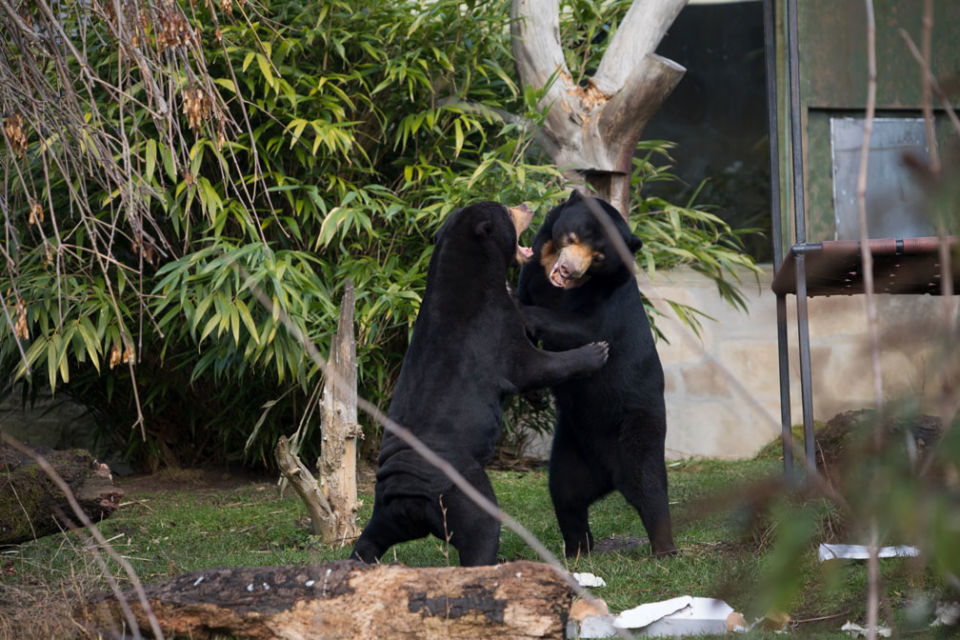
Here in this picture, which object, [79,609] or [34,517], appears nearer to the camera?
[79,609]

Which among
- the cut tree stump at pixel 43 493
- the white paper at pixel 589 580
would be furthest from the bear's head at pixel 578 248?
the cut tree stump at pixel 43 493

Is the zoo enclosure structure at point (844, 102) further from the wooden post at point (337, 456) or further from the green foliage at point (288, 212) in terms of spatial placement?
the wooden post at point (337, 456)

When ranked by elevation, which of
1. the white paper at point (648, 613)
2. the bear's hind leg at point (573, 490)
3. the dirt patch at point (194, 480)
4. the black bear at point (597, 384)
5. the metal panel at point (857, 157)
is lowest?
the dirt patch at point (194, 480)

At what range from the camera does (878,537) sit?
1.08 metres

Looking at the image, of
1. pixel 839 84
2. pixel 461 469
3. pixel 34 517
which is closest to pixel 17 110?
pixel 34 517

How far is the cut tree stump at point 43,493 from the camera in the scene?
134 inches

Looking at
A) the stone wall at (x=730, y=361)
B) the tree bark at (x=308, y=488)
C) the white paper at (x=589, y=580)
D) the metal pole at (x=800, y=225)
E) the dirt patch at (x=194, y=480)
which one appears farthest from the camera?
the stone wall at (x=730, y=361)

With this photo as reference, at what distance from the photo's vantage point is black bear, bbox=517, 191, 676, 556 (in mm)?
3629

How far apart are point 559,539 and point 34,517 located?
6.09 feet

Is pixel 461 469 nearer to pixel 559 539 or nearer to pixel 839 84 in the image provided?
pixel 559 539

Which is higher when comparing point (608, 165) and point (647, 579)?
point (608, 165)

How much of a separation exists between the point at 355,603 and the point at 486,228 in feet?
4.51

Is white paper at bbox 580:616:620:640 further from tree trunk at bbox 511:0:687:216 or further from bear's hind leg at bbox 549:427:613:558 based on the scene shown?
tree trunk at bbox 511:0:687:216

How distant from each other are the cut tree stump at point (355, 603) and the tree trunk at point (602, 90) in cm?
356
